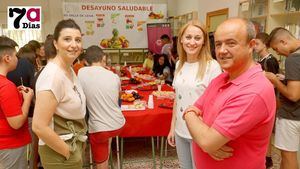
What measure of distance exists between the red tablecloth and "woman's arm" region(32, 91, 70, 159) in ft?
4.14

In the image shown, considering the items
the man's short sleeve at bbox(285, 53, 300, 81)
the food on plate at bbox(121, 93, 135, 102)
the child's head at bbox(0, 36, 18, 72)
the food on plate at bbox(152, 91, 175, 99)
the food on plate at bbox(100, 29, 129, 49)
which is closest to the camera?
the child's head at bbox(0, 36, 18, 72)

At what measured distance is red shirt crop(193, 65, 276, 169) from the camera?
935 millimetres

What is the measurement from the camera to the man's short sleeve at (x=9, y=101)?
64.8 inches

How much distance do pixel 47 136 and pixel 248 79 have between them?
40.0 inches

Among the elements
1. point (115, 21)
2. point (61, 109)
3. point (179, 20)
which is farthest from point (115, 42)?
point (61, 109)

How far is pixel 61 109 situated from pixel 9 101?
51 centimetres

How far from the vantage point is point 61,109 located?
1384 millimetres

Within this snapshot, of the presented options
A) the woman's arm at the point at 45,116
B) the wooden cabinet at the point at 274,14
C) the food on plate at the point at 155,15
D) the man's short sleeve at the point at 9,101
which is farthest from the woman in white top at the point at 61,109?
the food on plate at the point at 155,15

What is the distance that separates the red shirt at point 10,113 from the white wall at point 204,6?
422 centimetres

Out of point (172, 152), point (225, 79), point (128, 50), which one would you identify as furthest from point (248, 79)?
point (128, 50)

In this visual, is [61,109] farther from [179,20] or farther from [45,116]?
[179,20]

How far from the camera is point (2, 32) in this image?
7.68 metres

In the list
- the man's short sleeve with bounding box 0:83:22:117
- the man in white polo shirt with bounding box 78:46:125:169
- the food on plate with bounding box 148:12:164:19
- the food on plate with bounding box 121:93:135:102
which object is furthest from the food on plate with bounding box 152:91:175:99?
the food on plate with bounding box 148:12:164:19

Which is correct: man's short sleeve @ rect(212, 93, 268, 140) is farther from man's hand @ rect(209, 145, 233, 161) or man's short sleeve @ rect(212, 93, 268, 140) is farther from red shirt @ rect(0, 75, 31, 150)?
red shirt @ rect(0, 75, 31, 150)
